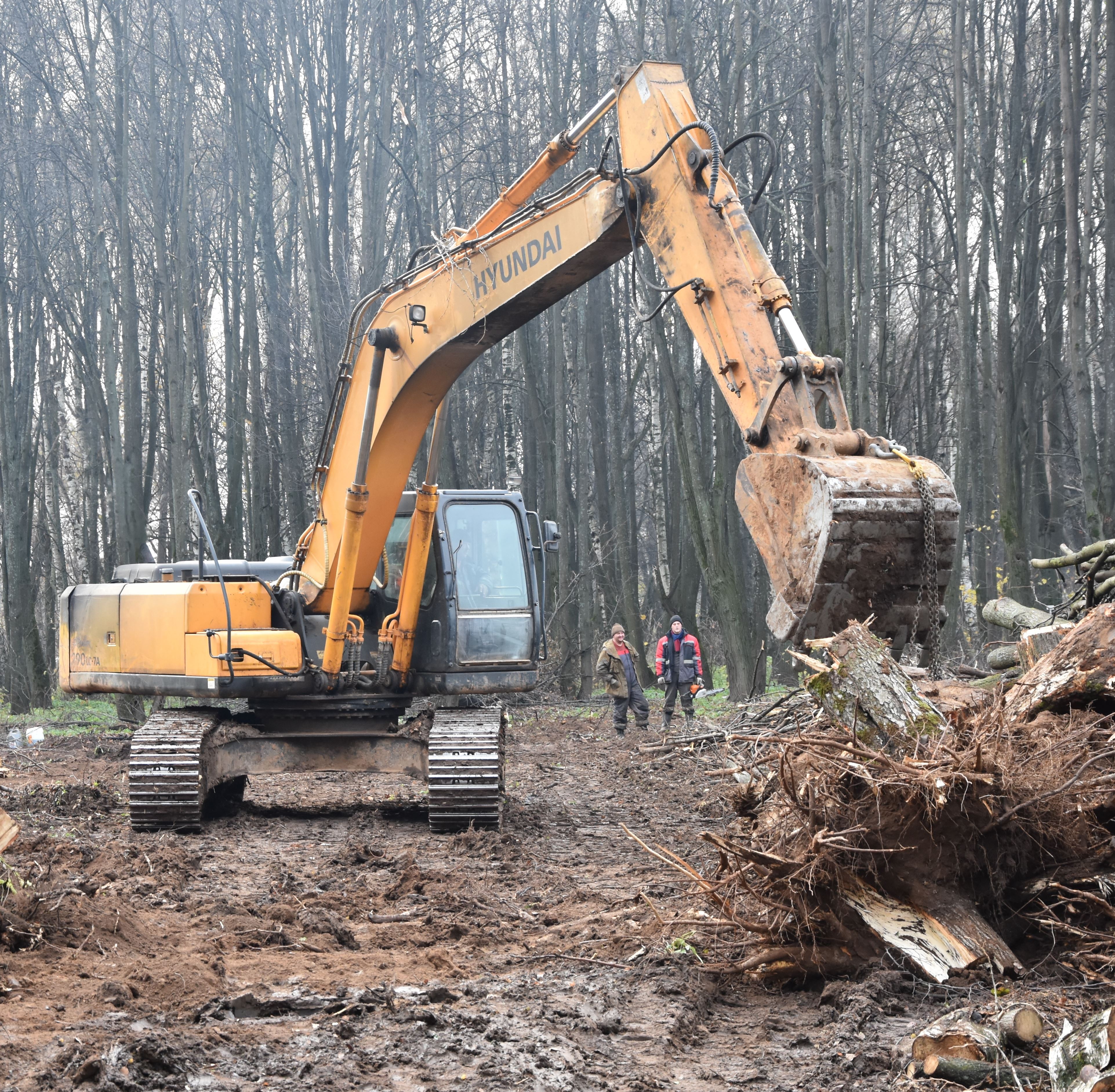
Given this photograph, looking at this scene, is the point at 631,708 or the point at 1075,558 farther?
the point at 631,708

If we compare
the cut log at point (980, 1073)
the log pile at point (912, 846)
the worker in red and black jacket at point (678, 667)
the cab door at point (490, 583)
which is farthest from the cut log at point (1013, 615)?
the cut log at point (980, 1073)

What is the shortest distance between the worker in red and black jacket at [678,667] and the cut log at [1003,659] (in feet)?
19.3

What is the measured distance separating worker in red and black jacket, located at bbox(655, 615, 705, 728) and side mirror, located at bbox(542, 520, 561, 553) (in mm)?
5905

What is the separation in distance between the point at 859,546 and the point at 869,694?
623 mm

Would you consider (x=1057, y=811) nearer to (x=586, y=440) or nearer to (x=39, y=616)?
(x=586, y=440)

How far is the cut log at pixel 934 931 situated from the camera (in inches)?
180

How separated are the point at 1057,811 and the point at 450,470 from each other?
61.2 feet

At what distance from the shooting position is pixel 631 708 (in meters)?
16.5

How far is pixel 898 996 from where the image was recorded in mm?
4523

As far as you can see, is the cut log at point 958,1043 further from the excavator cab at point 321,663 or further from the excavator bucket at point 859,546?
the excavator cab at point 321,663

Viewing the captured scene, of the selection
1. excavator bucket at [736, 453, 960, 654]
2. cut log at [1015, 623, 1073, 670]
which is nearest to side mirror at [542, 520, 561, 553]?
cut log at [1015, 623, 1073, 670]

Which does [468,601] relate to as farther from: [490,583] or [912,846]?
[912,846]

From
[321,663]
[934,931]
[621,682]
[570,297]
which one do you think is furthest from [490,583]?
[570,297]

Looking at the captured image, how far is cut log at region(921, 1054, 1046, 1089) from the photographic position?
357 centimetres
